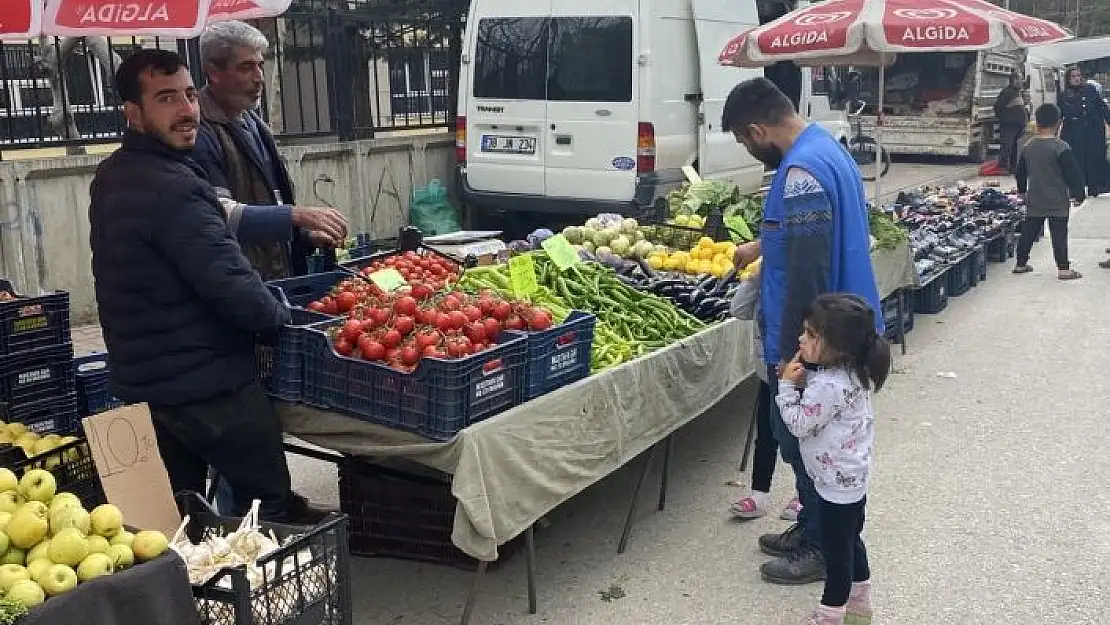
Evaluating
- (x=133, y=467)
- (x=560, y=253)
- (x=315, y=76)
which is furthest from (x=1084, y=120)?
(x=133, y=467)

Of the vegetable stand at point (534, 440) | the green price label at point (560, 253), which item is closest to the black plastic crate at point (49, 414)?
the vegetable stand at point (534, 440)

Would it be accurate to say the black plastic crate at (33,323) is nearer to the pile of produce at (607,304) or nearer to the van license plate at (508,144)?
the pile of produce at (607,304)

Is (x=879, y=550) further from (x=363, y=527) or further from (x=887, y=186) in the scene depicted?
(x=887, y=186)

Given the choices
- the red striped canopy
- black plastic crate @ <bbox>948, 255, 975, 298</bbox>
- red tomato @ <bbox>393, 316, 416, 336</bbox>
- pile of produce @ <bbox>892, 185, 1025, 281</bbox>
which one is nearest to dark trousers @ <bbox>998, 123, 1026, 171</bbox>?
pile of produce @ <bbox>892, 185, 1025, 281</bbox>

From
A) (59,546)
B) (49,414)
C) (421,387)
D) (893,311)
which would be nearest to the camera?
(59,546)

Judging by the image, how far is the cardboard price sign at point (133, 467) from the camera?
3.17 meters

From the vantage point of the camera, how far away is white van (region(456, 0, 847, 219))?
9320 millimetres

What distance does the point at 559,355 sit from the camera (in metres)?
3.95

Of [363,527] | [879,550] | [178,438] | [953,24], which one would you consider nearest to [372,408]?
→ [178,438]

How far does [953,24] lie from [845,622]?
545cm

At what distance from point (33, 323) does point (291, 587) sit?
7.88 feet

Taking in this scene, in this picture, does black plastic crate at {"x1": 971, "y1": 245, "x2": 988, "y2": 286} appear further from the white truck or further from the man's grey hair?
the white truck

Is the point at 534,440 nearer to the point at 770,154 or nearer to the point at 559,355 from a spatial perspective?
the point at 559,355

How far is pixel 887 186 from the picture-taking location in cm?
1894
